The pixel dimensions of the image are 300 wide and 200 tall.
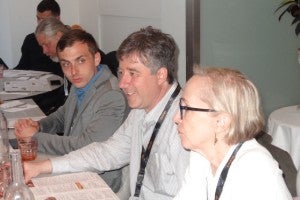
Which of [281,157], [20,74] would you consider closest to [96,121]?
[281,157]

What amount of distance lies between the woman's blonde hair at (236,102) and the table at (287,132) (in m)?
1.94

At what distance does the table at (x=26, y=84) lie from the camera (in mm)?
3896

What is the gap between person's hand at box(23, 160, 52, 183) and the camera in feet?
6.43

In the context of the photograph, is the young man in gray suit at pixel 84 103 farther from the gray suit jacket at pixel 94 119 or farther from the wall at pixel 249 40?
the wall at pixel 249 40

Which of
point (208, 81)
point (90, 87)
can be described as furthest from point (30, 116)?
point (208, 81)

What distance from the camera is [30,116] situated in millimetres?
3127

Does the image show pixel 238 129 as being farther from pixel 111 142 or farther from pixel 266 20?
pixel 266 20

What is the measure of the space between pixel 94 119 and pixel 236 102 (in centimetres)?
114

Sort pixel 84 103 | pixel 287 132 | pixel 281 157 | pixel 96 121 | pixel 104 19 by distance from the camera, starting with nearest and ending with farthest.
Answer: pixel 281 157
pixel 96 121
pixel 84 103
pixel 287 132
pixel 104 19

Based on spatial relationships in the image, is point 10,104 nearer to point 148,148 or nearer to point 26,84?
point 26,84

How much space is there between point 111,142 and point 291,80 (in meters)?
3.03

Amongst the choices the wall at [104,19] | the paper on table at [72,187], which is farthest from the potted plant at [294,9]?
the paper on table at [72,187]

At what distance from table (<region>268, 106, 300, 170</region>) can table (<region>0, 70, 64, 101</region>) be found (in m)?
1.80

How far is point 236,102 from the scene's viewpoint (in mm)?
1428
